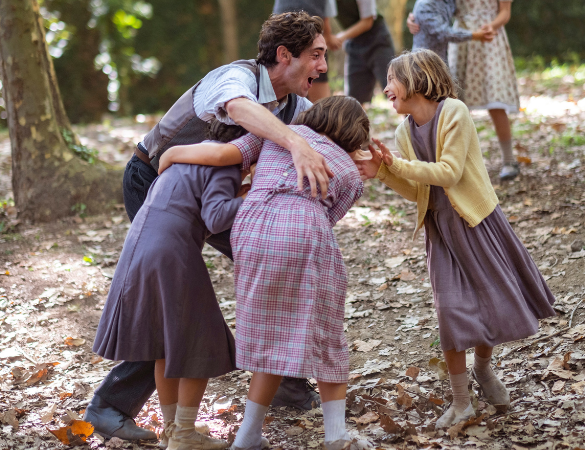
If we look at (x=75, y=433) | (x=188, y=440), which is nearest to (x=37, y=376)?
(x=75, y=433)

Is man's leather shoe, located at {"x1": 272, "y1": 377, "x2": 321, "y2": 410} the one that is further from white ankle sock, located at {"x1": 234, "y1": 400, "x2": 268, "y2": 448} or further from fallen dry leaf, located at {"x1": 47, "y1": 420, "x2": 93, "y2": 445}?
fallen dry leaf, located at {"x1": 47, "y1": 420, "x2": 93, "y2": 445}

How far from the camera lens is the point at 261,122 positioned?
2.48 m

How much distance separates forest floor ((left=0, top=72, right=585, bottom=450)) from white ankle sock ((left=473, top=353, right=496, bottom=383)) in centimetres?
14

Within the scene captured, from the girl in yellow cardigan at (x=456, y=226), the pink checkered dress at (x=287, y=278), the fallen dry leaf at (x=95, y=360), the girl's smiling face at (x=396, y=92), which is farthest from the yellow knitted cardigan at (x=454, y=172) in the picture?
the fallen dry leaf at (x=95, y=360)

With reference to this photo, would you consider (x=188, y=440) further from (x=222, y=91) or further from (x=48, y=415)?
(x=222, y=91)

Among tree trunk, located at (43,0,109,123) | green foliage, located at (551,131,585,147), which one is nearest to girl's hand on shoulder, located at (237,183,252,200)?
green foliage, located at (551,131,585,147)

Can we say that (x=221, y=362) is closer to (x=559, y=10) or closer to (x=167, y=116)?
(x=167, y=116)

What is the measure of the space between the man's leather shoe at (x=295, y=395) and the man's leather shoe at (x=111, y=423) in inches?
25.9

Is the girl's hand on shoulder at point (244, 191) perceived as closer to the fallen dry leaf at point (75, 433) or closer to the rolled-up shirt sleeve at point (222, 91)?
the rolled-up shirt sleeve at point (222, 91)

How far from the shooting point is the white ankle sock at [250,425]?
2496 millimetres

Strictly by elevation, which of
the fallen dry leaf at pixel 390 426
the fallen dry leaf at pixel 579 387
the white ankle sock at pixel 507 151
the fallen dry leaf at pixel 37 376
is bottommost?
the fallen dry leaf at pixel 37 376

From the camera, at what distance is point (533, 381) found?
306cm

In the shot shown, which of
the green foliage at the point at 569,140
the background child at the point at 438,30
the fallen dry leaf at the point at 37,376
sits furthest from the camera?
the green foliage at the point at 569,140

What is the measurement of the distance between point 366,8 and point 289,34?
131 inches
